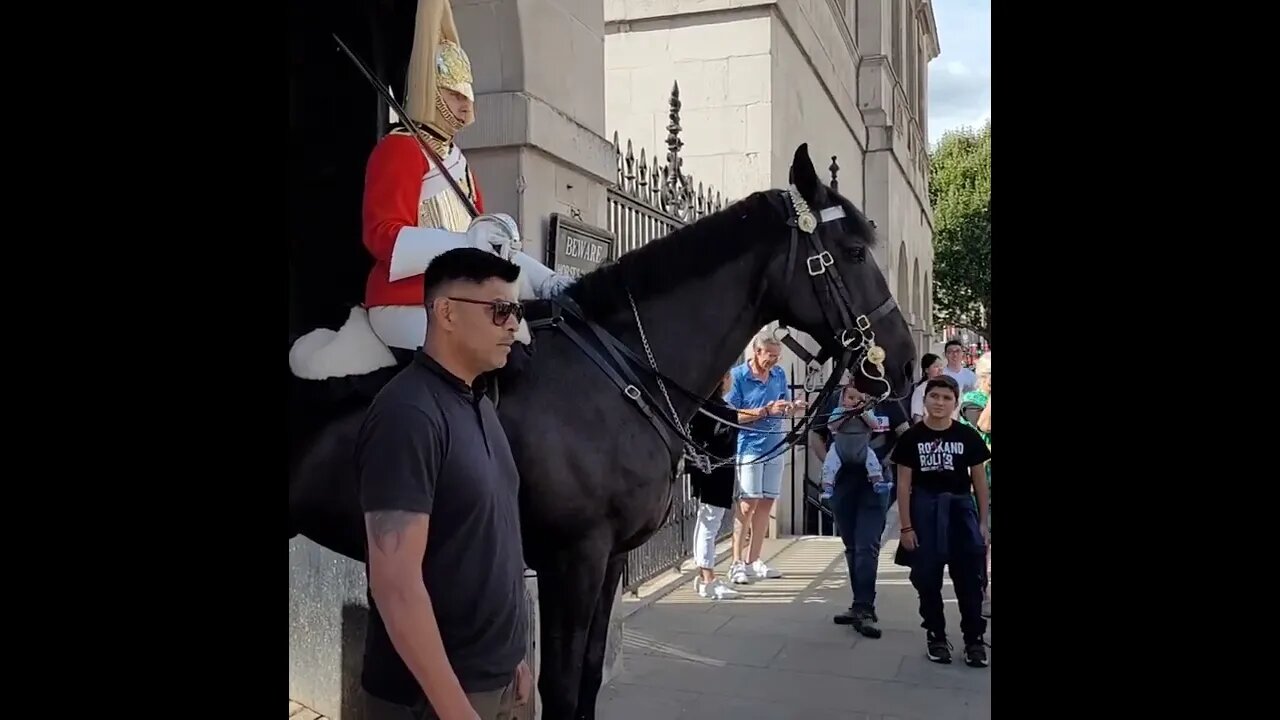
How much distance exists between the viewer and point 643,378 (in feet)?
10.2

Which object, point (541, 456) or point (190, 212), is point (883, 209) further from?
point (190, 212)

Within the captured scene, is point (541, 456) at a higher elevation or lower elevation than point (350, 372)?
lower

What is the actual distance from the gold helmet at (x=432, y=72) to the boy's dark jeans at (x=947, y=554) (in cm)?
373

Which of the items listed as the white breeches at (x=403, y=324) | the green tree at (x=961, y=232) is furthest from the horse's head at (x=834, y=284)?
the green tree at (x=961, y=232)

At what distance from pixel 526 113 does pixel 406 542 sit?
2.88 m

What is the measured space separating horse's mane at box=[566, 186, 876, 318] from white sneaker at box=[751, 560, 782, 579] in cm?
491

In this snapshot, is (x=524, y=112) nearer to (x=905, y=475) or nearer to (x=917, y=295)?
(x=905, y=475)

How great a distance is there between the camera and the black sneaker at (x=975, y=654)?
5445 mm

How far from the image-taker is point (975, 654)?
545 centimetres

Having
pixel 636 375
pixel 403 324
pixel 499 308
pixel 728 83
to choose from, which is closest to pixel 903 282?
pixel 728 83

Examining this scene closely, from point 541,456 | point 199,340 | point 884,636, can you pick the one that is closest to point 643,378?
point 541,456

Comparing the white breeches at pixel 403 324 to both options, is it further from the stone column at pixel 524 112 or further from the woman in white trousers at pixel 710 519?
the woman in white trousers at pixel 710 519
